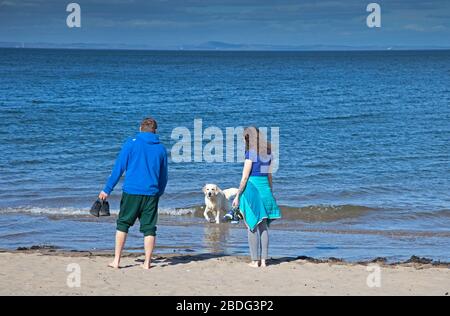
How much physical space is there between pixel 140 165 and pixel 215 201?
504cm

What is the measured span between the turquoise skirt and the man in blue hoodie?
1008 mm

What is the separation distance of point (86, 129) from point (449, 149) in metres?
13.3

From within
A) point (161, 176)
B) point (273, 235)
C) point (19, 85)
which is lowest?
point (273, 235)

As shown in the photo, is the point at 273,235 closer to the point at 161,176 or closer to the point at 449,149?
the point at 161,176

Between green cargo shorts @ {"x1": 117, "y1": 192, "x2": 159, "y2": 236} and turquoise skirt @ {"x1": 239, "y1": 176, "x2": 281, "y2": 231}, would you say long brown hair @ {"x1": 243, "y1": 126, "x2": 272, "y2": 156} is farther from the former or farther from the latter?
green cargo shorts @ {"x1": 117, "y1": 192, "x2": 159, "y2": 236}

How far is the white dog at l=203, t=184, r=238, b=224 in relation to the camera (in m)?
13.5

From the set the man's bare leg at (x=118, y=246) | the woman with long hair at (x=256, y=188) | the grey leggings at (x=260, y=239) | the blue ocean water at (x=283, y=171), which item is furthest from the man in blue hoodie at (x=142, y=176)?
the blue ocean water at (x=283, y=171)

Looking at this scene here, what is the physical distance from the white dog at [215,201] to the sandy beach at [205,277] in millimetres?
3239

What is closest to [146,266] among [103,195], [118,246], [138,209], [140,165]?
[118,246]

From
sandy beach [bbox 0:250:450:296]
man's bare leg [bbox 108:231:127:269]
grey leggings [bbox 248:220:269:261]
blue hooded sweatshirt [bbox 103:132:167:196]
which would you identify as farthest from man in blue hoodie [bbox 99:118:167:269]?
grey leggings [bbox 248:220:269:261]

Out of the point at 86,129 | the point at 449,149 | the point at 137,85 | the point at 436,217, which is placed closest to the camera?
the point at 436,217

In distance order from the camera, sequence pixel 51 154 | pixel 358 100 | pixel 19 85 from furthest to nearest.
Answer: pixel 19 85
pixel 358 100
pixel 51 154

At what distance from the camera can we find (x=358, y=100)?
45.4 m

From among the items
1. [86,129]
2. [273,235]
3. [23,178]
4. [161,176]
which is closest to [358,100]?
[86,129]
